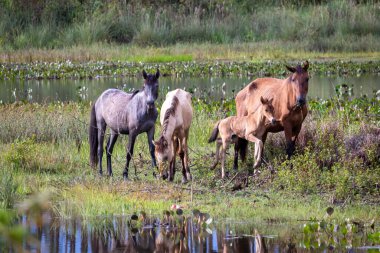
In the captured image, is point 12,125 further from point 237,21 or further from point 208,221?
point 237,21

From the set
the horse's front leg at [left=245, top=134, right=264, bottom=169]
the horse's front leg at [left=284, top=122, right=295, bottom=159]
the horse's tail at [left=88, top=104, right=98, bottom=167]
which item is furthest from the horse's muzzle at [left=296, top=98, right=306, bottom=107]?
the horse's tail at [left=88, top=104, right=98, bottom=167]

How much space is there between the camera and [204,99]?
690 inches

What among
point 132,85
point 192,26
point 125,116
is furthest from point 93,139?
point 192,26

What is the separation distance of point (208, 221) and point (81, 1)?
101 ft

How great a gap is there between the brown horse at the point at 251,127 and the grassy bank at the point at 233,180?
336mm

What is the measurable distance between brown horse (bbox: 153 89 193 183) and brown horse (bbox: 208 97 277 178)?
50 centimetres

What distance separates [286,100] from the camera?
11.0 meters

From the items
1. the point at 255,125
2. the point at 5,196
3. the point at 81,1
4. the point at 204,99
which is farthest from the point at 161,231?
the point at 81,1

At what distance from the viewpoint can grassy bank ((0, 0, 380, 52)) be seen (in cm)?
3108

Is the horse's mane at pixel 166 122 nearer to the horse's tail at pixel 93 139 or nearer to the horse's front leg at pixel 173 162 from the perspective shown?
the horse's front leg at pixel 173 162

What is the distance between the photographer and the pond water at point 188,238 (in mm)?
7617

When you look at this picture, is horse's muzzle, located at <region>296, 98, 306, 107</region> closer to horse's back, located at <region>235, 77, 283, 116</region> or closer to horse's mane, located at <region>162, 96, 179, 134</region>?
horse's back, located at <region>235, 77, 283, 116</region>

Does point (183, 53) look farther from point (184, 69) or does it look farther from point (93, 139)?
point (93, 139)

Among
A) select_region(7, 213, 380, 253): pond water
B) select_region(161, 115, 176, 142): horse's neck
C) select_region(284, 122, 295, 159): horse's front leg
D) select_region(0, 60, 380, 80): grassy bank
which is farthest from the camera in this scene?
select_region(0, 60, 380, 80): grassy bank
